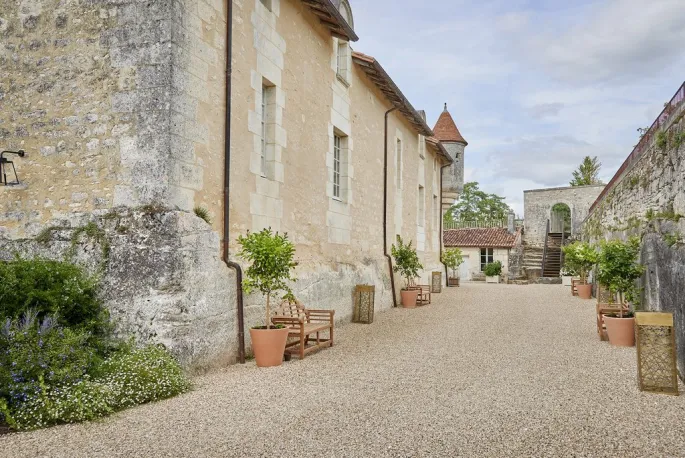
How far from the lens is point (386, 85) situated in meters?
12.1

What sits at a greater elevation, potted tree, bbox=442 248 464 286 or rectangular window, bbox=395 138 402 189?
rectangular window, bbox=395 138 402 189

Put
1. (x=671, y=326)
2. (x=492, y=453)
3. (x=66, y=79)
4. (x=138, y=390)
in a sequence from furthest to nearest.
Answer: (x=66, y=79)
(x=671, y=326)
(x=138, y=390)
(x=492, y=453)

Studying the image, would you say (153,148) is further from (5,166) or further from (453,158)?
(453,158)

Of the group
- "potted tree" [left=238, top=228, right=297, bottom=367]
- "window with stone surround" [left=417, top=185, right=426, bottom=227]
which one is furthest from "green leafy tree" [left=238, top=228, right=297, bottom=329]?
"window with stone surround" [left=417, top=185, right=426, bottom=227]

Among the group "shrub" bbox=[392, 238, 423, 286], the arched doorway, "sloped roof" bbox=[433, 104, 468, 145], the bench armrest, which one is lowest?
the bench armrest

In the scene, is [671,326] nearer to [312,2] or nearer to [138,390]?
[138,390]

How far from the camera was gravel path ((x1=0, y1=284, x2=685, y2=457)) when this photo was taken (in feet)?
11.6

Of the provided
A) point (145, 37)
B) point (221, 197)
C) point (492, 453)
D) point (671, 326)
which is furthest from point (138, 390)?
point (671, 326)

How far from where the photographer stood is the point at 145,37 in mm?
5500

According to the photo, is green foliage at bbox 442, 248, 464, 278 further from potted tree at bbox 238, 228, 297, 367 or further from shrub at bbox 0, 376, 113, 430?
shrub at bbox 0, 376, 113, 430

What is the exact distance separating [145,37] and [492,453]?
4.85 metres

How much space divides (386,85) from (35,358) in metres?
9.40

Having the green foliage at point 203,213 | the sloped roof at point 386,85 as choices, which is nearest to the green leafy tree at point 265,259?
the green foliage at point 203,213

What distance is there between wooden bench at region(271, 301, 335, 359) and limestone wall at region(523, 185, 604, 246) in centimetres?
Answer: 2430
